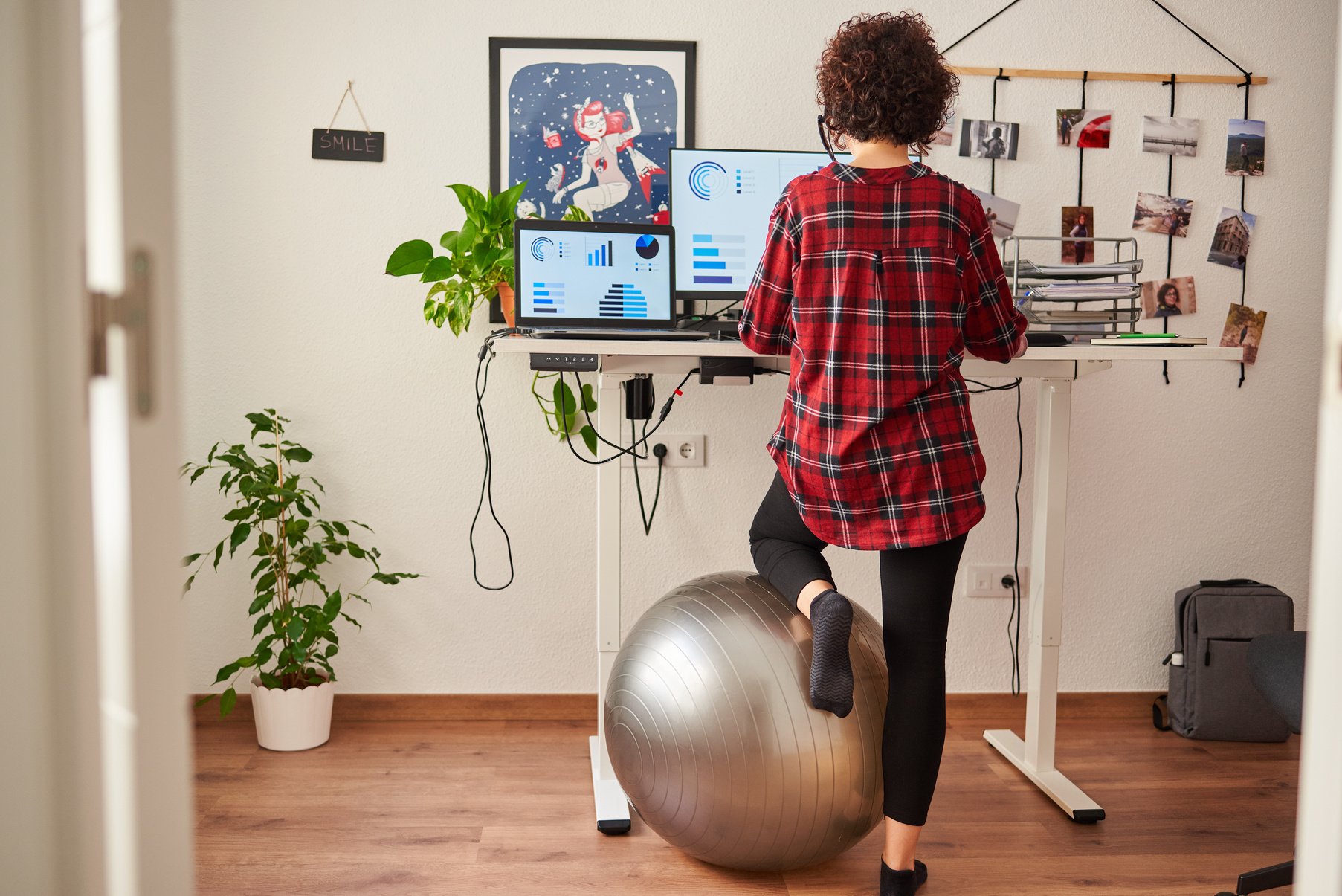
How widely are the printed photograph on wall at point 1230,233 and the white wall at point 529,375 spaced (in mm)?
36

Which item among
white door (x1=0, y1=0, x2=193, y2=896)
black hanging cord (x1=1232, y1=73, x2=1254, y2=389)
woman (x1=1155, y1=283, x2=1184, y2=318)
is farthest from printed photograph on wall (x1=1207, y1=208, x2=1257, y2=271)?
white door (x1=0, y1=0, x2=193, y2=896)

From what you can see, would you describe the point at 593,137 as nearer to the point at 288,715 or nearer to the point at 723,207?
the point at 723,207

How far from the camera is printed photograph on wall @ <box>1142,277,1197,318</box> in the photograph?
2.54 metres

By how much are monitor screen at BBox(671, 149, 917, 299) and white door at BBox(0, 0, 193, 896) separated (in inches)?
67.2

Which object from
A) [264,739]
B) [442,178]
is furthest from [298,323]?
[264,739]

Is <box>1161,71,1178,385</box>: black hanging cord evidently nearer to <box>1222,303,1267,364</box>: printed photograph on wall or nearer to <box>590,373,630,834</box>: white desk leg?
<box>1222,303,1267,364</box>: printed photograph on wall

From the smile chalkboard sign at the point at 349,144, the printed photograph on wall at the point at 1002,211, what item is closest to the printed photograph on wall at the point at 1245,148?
the printed photograph on wall at the point at 1002,211

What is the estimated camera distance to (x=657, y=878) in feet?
5.70

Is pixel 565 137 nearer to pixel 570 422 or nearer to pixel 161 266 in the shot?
pixel 570 422

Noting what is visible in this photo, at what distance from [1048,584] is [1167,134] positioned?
1261mm

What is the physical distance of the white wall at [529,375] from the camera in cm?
239

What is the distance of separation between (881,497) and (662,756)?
557 mm

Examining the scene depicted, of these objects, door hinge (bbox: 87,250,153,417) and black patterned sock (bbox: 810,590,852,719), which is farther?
black patterned sock (bbox: 810,590,852,719)

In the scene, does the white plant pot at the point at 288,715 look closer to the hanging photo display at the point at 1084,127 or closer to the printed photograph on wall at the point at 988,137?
the printed photograph on wall at the point at 988,137
